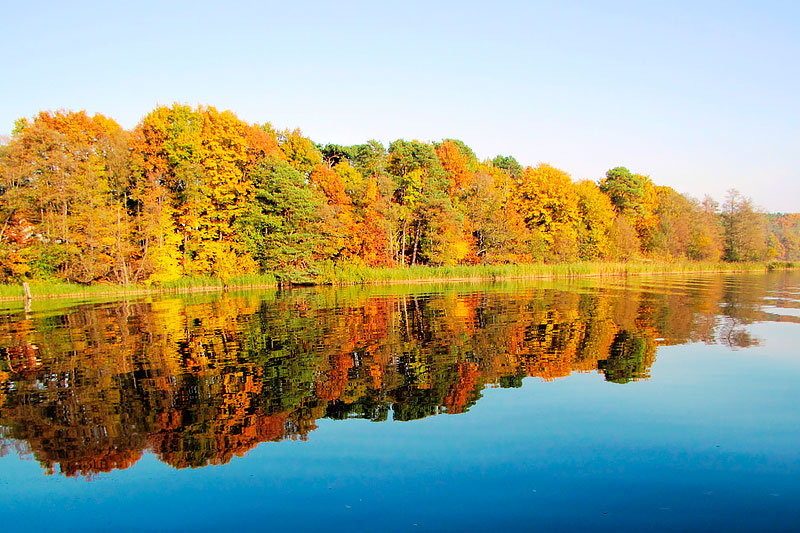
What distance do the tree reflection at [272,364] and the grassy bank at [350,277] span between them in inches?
557

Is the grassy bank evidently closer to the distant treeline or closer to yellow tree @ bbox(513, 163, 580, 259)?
the distant treeline

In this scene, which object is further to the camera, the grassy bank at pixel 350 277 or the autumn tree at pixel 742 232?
the autumn tree at pixel 742 232

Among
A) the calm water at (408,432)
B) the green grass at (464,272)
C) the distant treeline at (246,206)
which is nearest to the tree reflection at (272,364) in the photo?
the calm water at (408,432)

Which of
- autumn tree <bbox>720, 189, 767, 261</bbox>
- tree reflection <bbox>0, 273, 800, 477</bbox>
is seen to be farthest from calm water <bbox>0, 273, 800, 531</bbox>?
autumn tree <bbox>720, 189, 767, 261</bbox>

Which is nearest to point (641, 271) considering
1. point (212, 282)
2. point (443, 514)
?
point (212, 282)

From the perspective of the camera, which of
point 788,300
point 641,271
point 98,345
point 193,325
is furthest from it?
point 641,271

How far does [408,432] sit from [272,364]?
5461 millimetres

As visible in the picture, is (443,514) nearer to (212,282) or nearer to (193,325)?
(193,325)

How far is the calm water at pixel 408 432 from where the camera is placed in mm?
5578

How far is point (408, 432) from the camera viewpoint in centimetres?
777

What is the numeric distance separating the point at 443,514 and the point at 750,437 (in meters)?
4.82

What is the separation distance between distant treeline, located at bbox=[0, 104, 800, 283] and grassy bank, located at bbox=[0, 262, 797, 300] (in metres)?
1.01

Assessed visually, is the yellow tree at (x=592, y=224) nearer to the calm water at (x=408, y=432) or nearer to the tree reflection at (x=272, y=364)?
the tree reflection at (x=272, y=364)

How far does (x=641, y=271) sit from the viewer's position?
56.8 metres
